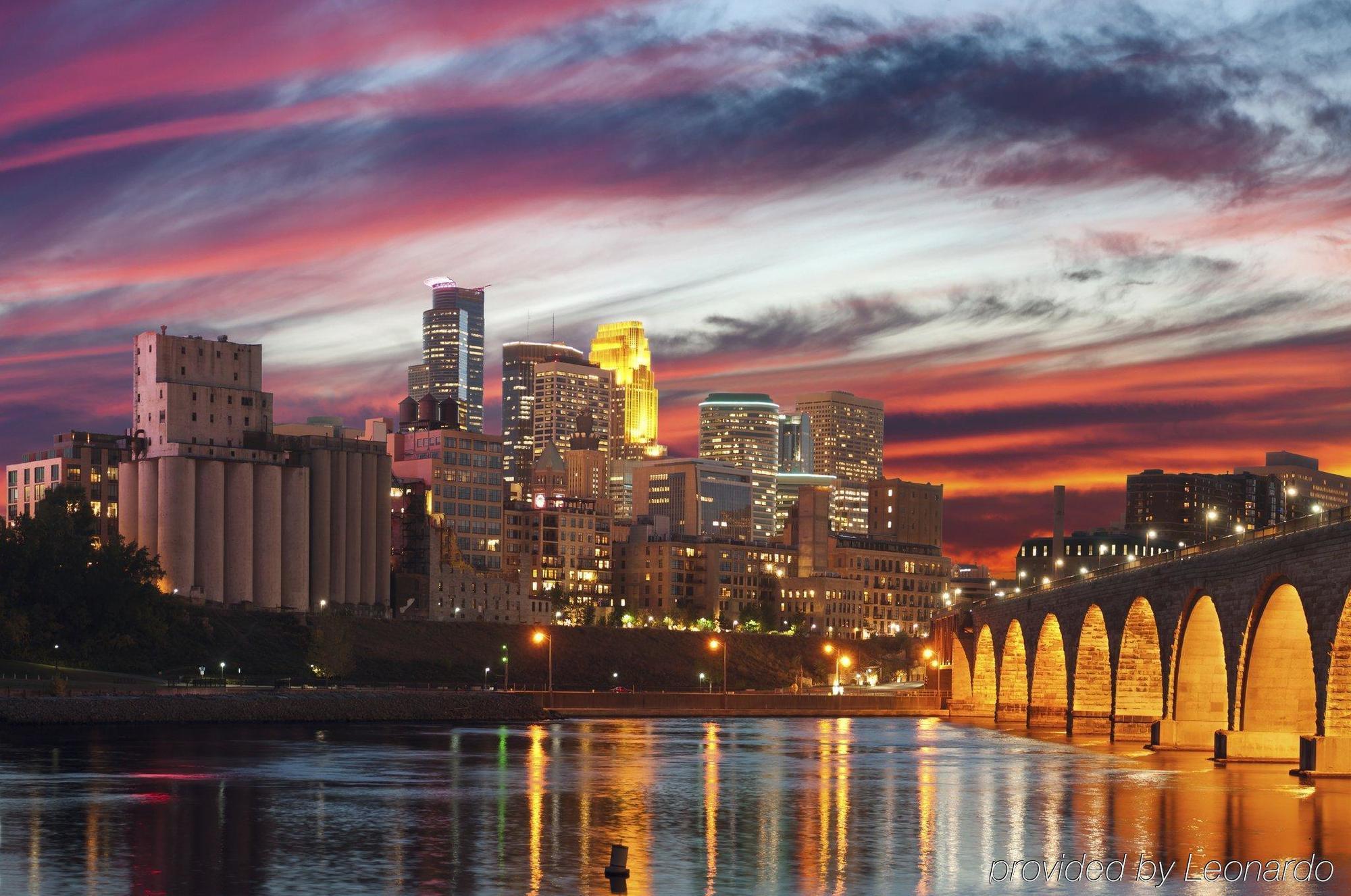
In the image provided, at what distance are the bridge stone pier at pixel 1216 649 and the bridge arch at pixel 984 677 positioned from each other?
22.9 metres

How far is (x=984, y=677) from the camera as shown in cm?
16388

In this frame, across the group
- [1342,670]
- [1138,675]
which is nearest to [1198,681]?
[1138,675]

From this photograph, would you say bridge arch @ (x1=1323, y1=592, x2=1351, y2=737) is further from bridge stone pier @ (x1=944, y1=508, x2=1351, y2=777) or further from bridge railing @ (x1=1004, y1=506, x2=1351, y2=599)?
bridge railing @ (x1=1004, y1=506, x2=1351, y2=599)

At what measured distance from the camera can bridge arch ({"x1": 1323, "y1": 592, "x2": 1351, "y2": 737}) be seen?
65.2m

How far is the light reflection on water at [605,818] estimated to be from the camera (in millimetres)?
40219

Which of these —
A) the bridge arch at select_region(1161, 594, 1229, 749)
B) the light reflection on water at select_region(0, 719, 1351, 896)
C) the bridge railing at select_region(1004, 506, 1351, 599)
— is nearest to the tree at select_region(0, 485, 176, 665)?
the light reflection on water at select_region(0, 719, 1351, 896)

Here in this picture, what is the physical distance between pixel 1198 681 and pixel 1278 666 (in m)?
15.0

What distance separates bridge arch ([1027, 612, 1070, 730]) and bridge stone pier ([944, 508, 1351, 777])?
3.9 inches

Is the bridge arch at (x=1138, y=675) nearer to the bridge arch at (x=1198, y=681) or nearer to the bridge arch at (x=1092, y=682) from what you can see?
the bridge arch at (x=1198, y=681)

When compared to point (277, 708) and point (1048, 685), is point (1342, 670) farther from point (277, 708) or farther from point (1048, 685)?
point (277, 708)

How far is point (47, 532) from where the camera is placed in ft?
541

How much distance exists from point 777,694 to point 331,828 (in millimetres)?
110506

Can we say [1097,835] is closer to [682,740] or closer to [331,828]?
[331,828]

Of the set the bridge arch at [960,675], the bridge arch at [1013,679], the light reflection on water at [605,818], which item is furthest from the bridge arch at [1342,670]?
the bridge arch at [960,675]
